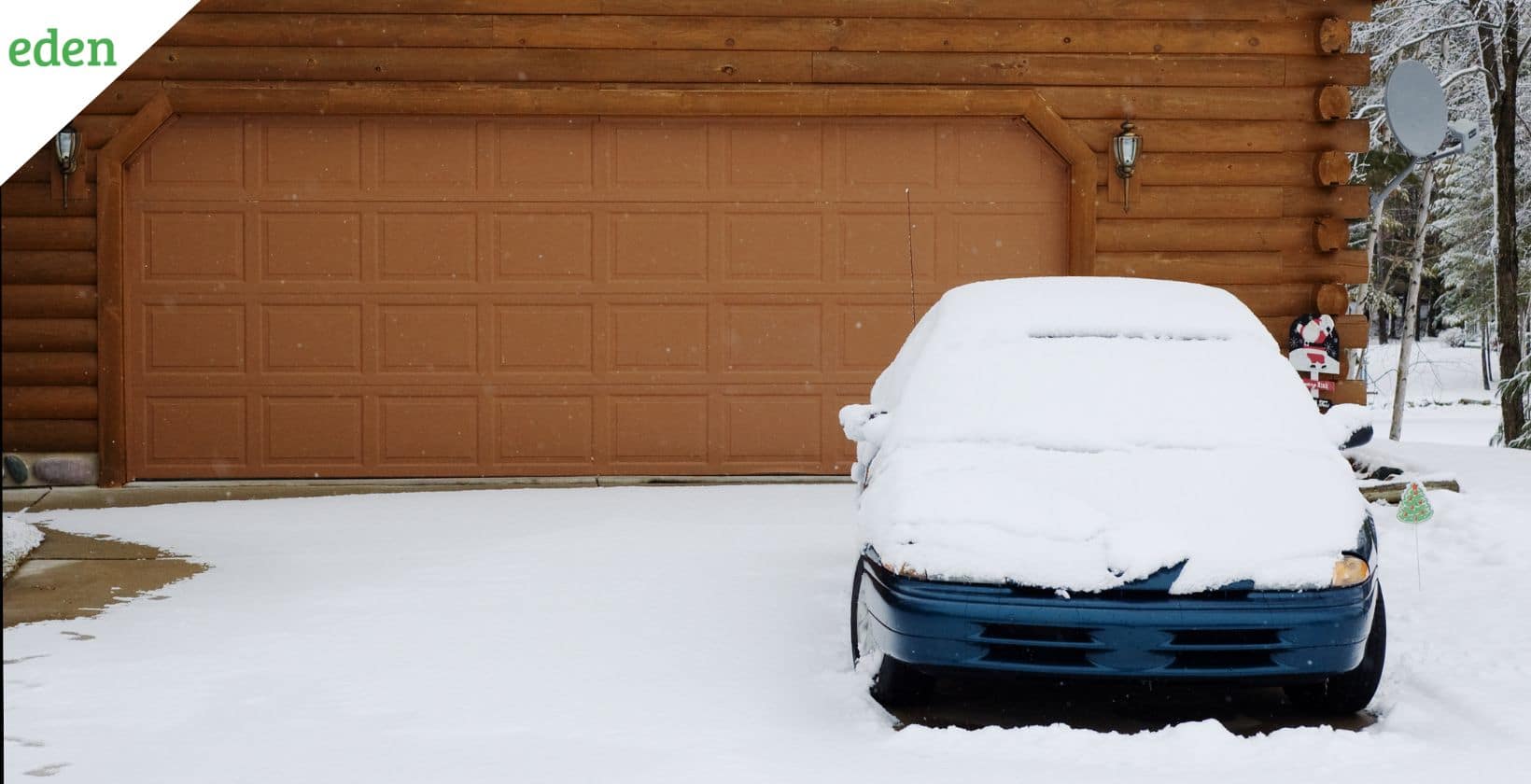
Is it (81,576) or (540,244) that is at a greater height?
(540,244)

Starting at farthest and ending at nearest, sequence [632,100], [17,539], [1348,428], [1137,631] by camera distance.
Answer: [632,100]
[17,539]
[1348,428]
[1137,631]

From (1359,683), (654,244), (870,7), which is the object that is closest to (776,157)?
(654,244)

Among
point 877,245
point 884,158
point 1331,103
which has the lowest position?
point 877,245

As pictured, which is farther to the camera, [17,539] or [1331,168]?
[1331,168]

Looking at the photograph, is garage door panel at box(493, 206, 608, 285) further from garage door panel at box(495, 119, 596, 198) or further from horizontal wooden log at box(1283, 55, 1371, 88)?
horizontal wooden log at box(1283, 55, 1371, 88)

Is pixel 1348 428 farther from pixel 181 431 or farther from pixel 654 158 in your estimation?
pixel 181 431

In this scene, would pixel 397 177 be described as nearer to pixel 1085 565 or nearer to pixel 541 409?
pixel 541 409

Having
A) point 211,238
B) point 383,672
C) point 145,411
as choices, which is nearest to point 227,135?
point 211,238

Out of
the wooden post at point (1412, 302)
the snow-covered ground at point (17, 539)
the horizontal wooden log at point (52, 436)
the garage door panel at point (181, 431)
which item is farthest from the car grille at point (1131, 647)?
the wooden post at point (1412, 302)

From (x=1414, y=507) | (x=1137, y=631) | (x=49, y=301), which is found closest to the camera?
(x=1137, y=631)

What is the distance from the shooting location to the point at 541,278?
35.5 feet

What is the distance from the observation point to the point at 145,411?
1067cm

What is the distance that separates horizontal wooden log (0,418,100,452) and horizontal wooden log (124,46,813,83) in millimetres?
2476

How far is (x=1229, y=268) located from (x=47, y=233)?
27.4 feet
